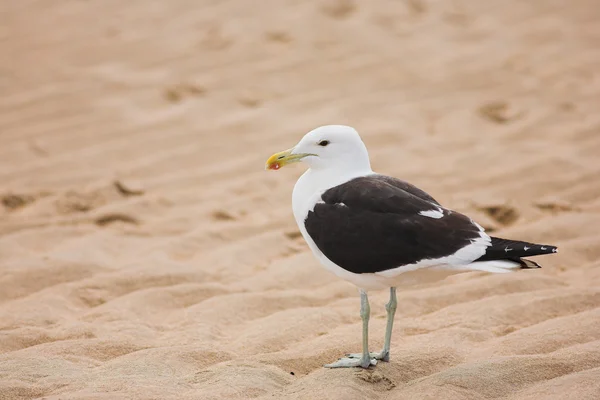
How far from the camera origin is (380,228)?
3557mm

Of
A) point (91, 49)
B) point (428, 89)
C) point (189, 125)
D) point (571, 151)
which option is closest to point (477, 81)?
point (428, 89)

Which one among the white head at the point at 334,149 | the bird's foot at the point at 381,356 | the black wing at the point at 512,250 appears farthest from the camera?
the white head at the point at 334,149

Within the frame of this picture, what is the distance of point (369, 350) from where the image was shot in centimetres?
392

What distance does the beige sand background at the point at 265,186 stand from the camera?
3619 millimetres

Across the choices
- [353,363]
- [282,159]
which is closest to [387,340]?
[353,363]

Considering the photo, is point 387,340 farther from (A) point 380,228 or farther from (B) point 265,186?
(B) point 265,186

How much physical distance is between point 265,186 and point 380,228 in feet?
8.36

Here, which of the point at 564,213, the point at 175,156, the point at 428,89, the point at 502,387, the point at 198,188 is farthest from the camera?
the point at 428,89

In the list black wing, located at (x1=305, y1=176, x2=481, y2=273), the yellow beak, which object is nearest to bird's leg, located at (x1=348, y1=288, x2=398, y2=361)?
black wing, located at (x1=305, y1=176, x2=481, y2=273)

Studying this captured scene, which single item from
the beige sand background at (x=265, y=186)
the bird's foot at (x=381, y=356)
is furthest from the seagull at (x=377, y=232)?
the beige sand background at (x=265, y=186)

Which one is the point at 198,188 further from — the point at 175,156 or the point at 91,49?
the point at 91,49

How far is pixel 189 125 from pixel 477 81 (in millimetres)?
2546

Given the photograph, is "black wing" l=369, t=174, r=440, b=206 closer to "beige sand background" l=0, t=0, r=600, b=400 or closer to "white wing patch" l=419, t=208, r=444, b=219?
"white wing patch" l=419, t=208, r=444, b=219

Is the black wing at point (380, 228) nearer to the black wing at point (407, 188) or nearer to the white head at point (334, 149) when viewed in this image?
the black wing at point (407, 188)
